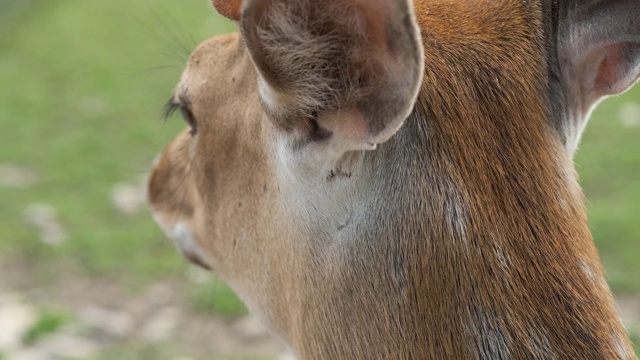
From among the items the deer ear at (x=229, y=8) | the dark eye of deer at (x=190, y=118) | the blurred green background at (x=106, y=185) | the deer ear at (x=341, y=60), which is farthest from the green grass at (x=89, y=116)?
the deer ear at (x=341, y=60)

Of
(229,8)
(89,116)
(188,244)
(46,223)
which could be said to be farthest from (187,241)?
(89,116)

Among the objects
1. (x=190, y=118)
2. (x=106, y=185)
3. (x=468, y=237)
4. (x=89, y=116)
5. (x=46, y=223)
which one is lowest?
(x=468, y=237)

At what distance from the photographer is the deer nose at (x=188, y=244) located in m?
2.61

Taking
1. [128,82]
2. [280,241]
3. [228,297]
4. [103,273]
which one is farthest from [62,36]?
[280,241]

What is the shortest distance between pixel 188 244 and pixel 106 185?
3.61 meters

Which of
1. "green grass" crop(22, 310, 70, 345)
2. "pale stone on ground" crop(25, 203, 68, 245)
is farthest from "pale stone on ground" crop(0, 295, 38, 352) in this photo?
"pale stone on ground" crop(25, 203, 68, 245)

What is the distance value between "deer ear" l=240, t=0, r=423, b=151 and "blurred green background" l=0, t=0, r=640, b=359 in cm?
119

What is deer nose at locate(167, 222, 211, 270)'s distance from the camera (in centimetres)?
261

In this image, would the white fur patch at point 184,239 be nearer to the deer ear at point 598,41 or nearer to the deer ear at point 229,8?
the deer ear at point 229,8

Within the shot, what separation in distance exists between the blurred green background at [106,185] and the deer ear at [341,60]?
3.91ft

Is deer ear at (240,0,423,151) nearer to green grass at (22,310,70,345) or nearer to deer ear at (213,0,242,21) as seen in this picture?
deer ear at (213,0,242,21)

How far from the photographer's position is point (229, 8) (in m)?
1.96

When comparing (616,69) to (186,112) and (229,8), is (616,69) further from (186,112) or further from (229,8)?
(186,112)

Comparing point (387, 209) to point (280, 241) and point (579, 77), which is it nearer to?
point (280, 241)
